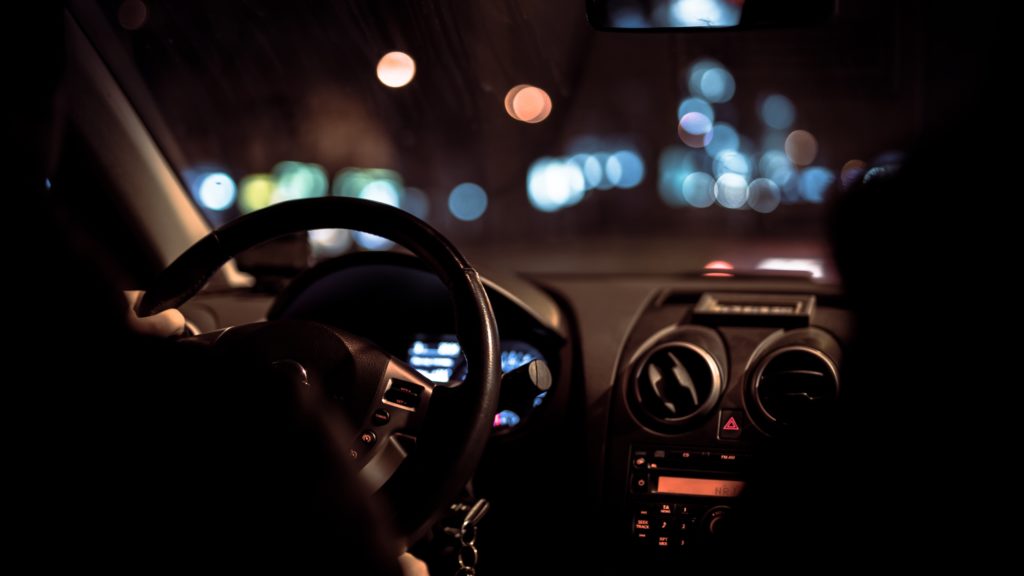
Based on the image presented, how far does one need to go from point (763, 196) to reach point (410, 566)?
41231 mm

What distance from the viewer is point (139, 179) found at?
287 cm

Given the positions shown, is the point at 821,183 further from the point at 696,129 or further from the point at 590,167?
the point at 590,167

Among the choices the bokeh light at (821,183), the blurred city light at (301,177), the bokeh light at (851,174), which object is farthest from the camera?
the blurred city light at (301,177)

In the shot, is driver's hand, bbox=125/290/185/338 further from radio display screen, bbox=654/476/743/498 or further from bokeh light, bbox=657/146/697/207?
bokeh light, bbox=657/146/697/207

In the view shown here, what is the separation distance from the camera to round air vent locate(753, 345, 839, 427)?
234 cm

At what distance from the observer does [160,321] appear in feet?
6.70

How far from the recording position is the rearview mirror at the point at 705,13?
2387mm

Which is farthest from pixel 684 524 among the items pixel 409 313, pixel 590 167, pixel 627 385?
pixel 590 167

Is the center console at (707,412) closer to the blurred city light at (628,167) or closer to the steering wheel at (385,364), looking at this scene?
the steering wheel at (385,364)

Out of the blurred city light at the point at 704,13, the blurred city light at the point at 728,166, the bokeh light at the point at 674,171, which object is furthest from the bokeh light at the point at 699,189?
the blurred city light at the point at 704,13

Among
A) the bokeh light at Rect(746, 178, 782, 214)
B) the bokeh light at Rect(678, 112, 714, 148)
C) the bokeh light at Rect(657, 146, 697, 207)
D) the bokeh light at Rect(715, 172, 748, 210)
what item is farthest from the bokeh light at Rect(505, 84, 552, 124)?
the bokeh light at Rect(657, 146, 697, 207)

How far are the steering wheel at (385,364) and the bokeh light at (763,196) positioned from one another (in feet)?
123

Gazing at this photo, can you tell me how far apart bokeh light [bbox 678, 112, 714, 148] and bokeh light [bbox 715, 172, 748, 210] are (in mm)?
3960

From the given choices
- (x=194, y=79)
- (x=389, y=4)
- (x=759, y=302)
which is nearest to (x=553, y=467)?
(x=759, y=302)
